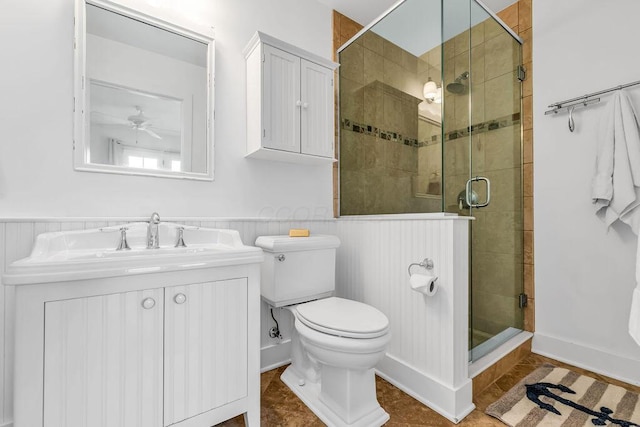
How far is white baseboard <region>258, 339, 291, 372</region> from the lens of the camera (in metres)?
1.83

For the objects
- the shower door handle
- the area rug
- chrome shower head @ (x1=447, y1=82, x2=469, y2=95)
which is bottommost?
the area rug

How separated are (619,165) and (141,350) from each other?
253 centimetres

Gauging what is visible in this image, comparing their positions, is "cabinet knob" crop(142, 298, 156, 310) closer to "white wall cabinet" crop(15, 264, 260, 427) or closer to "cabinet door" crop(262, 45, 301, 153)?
"white wall cabinet" crop(15, 264, 260, 427)

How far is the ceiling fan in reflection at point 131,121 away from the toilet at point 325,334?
82cm

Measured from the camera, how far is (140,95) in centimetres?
151

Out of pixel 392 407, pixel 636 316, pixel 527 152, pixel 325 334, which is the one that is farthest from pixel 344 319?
pixel 527 152

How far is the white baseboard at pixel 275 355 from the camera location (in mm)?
1828

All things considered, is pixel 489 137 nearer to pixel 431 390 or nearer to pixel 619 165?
pixel 619 165

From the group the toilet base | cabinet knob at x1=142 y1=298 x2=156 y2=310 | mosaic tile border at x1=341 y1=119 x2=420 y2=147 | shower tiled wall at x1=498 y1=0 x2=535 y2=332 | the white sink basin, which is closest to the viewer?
the white sink basin

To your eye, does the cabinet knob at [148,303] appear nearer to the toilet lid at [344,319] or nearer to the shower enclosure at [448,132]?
the toilet lid at [344,319]

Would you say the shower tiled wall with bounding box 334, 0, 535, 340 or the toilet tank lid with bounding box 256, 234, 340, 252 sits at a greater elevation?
the shower tiled wall with bounding box 334, 0, 535, 340

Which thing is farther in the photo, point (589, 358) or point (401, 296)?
point (589, 358)

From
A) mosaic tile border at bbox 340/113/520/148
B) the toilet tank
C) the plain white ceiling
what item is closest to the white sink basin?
the toilet tank

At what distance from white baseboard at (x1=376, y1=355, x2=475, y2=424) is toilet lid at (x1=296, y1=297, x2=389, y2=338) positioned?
0.46m
